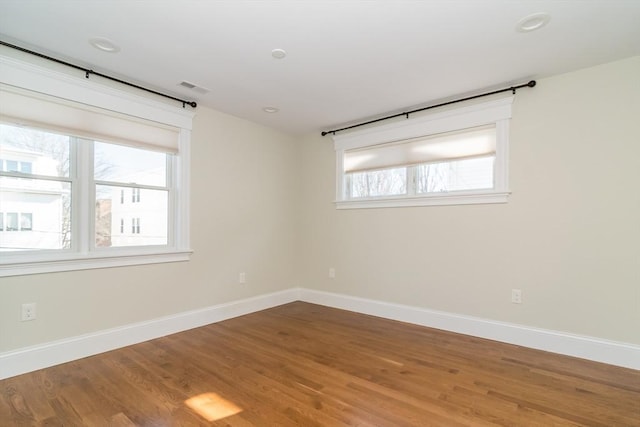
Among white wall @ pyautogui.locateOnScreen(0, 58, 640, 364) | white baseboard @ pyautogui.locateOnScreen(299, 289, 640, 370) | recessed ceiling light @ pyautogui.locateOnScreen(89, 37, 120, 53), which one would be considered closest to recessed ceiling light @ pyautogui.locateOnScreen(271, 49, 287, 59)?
recessed ceiling light @ pyautogui.locateOnScreen(89, 37, 120, 53)

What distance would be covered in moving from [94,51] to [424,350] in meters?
3.76

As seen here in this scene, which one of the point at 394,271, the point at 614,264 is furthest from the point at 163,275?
the point at 614,264

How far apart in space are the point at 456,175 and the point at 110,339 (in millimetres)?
3820

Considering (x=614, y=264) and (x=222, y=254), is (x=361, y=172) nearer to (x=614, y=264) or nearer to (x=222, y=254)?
(x=222, y=254)

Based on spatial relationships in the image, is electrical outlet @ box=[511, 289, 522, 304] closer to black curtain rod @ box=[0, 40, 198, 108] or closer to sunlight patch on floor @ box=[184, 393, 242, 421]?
sunlight patch on floor @ box=[184, 393, 242, 421]

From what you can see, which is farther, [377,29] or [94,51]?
[94,51]

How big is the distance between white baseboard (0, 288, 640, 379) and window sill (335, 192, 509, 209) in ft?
4.00

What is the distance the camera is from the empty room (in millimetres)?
2025

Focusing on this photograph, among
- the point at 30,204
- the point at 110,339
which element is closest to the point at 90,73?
the point at 30,204

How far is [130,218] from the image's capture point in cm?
310

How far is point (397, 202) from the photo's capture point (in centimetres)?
380

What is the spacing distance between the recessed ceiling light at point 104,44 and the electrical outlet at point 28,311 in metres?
2.08

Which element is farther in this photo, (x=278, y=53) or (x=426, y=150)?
(x=426, y=150)

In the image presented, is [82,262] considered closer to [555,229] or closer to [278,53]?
[278,53]
